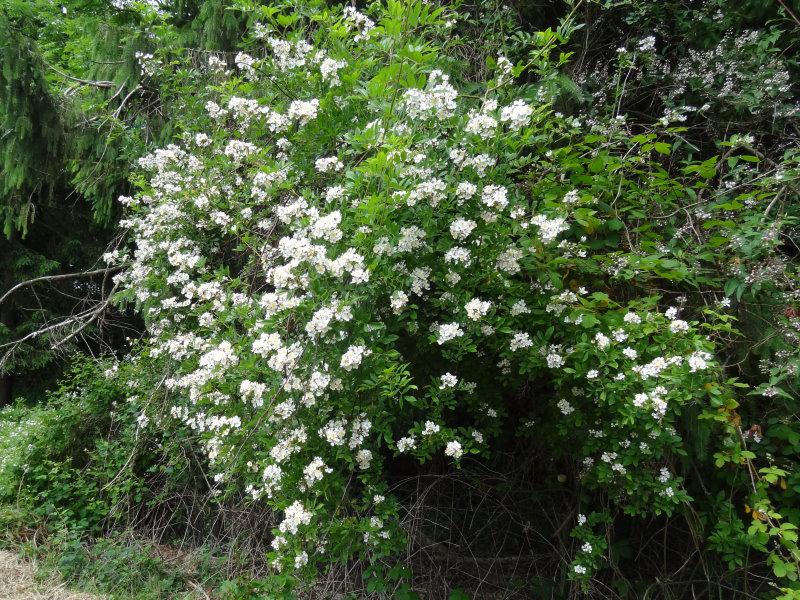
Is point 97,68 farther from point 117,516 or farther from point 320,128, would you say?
point 117,516

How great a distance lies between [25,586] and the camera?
3164 millimetres

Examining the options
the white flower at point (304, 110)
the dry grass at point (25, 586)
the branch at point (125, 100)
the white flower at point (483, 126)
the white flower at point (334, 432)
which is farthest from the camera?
the branch at point (125, 100)

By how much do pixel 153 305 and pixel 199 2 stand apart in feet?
7.70

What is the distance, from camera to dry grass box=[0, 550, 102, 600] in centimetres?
306

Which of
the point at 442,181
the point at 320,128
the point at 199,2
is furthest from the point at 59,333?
the point at 442,181

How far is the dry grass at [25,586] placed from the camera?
3.06 m

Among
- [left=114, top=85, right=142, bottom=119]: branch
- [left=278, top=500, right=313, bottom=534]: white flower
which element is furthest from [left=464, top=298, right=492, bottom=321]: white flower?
[left=114, top=85, right=142, bottom=119]: branch

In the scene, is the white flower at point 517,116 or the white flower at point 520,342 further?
the white flower at point 520,342

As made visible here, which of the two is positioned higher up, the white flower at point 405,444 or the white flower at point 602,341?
the white flower at point 602,341

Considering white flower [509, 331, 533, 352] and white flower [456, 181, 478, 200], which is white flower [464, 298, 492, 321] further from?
white flower [456, 181, 478, 200]

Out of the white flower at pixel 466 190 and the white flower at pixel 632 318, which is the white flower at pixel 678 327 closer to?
the white flower at pixel 632 318

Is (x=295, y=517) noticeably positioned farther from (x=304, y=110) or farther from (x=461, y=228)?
(x=304, y=110)

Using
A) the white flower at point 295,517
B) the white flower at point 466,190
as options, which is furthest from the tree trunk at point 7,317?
the white flower at point 466,190

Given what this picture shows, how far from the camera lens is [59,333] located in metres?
4.04
